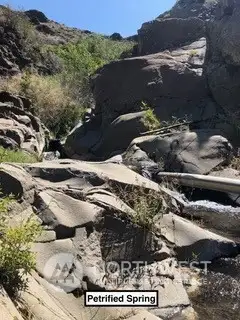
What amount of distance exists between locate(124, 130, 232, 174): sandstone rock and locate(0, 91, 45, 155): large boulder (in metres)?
2.57

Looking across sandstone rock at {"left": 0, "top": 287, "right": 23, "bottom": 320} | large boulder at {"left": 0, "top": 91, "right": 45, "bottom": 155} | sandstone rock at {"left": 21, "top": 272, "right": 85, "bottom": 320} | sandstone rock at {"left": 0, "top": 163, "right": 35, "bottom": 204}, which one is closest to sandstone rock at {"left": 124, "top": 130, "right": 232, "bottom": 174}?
large boulder at {"left": 0, "top": 91, "right": 45, "bottom": 155}

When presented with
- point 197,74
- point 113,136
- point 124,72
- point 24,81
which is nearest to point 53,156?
point 113,136

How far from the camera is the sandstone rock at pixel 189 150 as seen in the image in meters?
10.4

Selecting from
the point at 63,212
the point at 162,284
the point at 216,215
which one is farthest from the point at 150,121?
the point at 162,284

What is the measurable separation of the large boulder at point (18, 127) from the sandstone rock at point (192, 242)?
5382mm

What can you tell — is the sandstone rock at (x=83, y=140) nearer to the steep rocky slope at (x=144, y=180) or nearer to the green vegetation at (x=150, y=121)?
the steep rocky slope at (x=144, y=180)

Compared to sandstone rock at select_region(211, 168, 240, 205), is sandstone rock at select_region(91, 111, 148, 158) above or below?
above

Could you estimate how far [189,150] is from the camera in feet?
35.2

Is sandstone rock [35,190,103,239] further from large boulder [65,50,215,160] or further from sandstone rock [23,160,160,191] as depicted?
large boulder [65,50,215,160]

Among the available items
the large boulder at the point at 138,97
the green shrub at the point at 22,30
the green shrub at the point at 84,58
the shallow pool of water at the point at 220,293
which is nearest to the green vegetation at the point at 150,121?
the large boulder at the point at 138,97

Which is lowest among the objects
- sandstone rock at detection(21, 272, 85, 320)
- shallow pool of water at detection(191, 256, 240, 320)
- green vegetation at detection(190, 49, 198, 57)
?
shallow pool of water at detection(191, 256, 240, 320)

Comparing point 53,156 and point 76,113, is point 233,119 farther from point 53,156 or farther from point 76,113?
point 76,113

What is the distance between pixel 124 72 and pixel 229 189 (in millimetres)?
7425

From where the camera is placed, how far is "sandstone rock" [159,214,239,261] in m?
6.14
